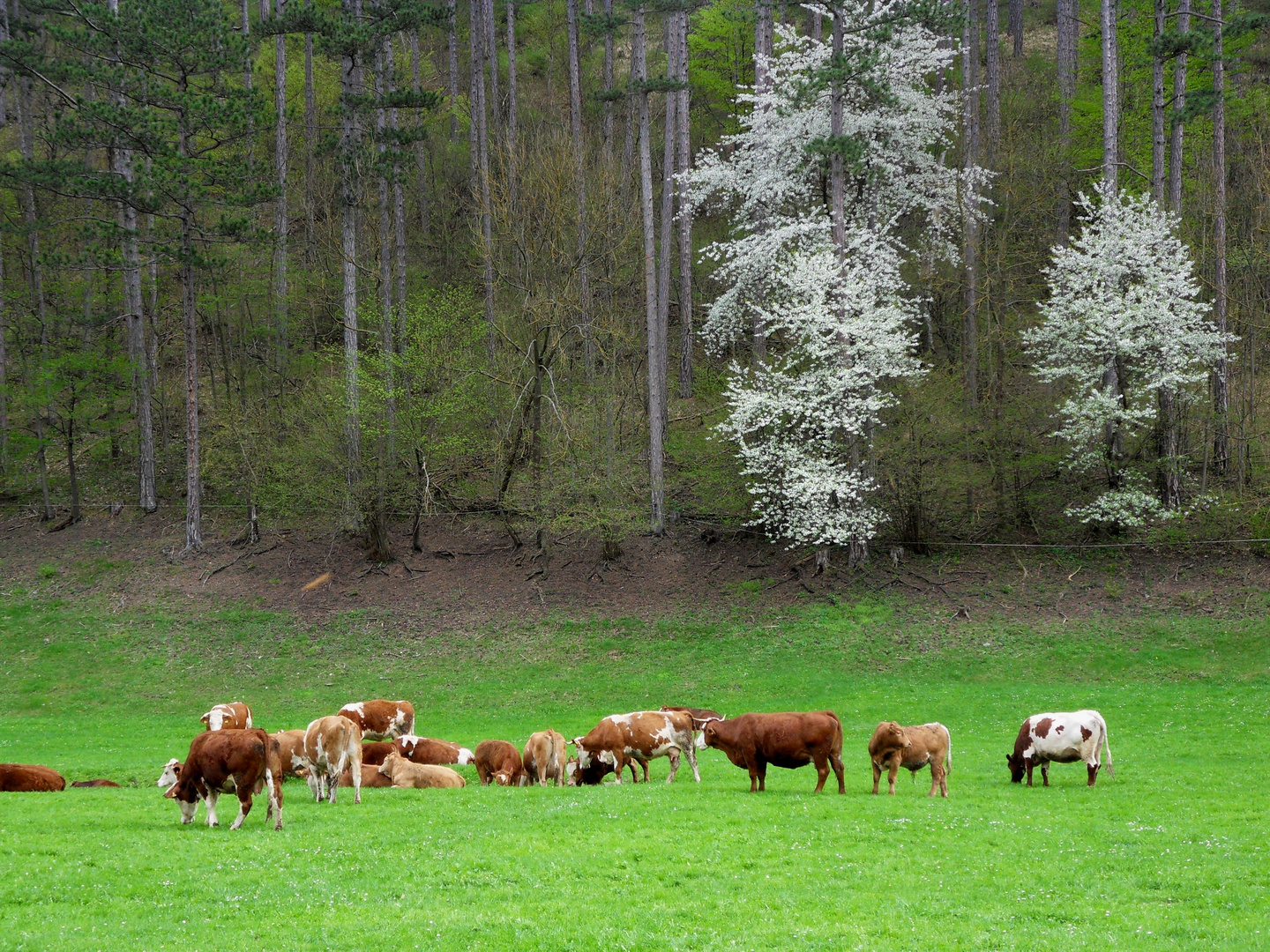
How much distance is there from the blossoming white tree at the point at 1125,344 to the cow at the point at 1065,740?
→ 1643 cm

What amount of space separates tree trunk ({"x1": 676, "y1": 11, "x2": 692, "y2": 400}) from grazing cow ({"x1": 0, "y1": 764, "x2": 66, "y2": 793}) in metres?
25.9

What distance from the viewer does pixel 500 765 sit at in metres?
17.2

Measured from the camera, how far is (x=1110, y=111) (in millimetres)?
31375

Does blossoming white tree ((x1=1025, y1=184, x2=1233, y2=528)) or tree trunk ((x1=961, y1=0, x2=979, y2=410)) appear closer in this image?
blossoming white tree ((x1=1025, y1=184, x2=1233, y2=528))

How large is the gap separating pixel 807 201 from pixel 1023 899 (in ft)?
94.4

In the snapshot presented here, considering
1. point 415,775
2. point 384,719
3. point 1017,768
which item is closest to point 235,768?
point 415,775

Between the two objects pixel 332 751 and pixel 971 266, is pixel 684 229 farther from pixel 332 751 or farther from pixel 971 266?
pixel 332 751

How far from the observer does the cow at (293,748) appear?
1483cm

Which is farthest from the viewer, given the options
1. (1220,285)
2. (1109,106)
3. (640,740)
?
(1109,106)

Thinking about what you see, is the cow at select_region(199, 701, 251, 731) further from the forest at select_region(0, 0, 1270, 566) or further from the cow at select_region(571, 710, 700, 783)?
the forest at select_region(0, 0, 1270, 566)

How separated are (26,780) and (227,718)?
3.53 m

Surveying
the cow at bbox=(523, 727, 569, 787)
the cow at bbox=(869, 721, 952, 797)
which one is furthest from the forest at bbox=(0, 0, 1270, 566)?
the cow at bbox=(869, 721, 952, 797)

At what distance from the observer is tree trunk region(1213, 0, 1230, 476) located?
101 ft

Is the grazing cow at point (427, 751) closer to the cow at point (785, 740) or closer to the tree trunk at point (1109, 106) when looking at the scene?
the cow at point (785, 740)
